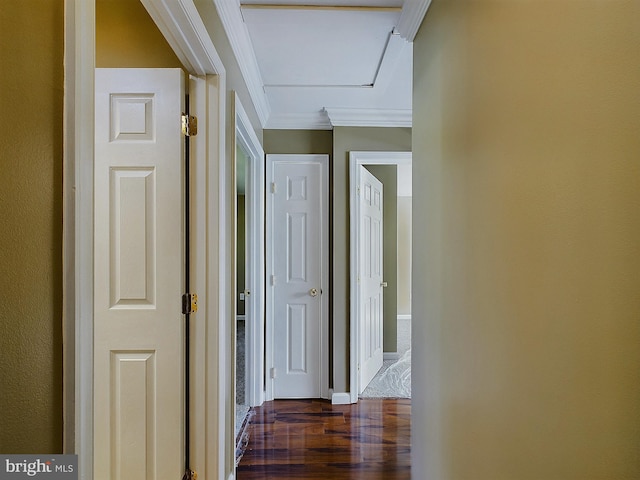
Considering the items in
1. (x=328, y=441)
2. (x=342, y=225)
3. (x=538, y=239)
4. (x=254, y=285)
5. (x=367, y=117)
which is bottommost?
(x=328, y=441)

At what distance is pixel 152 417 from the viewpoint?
1.45 meters

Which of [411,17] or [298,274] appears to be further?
[298,274]

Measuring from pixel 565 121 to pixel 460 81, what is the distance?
0.53 metres

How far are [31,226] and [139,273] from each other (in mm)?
967

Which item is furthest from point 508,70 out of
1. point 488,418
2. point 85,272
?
point 85,272

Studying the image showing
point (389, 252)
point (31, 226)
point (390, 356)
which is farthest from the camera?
point (389, 252)

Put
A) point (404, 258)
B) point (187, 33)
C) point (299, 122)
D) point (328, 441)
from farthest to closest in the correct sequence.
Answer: point (404, 258) < point (299, 122) < point (328, 441) < point (187, 33)

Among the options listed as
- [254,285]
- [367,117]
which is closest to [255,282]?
[254,285]

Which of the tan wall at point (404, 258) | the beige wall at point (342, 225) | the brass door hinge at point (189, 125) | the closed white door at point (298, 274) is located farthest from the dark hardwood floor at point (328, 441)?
the tan wall at point (404, 258)

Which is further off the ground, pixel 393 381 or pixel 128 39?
pixel 128 39

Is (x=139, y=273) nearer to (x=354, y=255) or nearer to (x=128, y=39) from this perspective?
(x=128, y=39)

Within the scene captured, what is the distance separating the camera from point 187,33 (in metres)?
1.21

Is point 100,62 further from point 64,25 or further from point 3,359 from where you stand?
point 3,359

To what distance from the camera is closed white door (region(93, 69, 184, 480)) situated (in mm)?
1440
